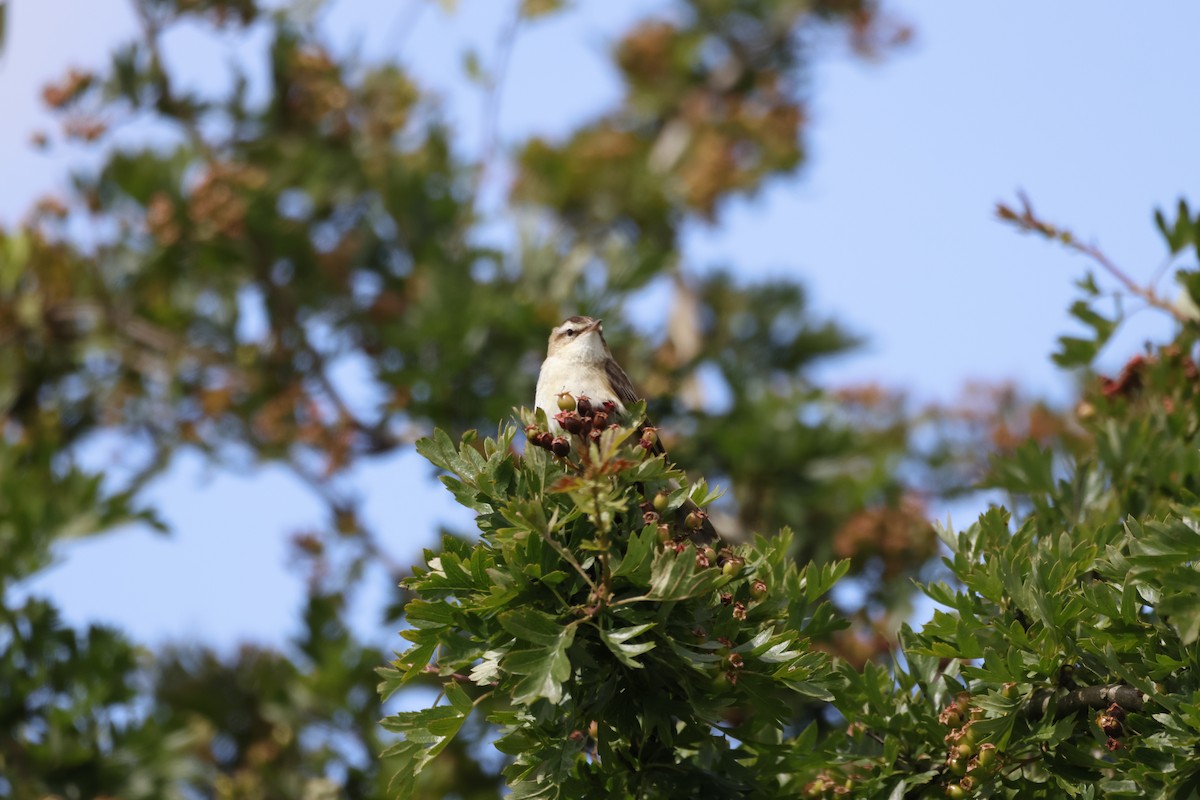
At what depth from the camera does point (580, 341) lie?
233 inches

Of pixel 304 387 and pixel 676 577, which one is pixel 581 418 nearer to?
pixel 676 577

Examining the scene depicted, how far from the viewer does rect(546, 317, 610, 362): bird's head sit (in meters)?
5.75

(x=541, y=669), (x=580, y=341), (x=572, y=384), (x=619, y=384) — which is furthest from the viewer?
(x=580, y=341)

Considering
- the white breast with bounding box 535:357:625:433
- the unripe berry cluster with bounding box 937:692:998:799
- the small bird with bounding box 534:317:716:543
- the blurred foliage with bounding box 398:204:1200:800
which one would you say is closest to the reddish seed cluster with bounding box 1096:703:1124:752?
the blurred foliage with bounding box 398:204:1200:800

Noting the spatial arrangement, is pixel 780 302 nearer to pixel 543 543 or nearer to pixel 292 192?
pixel 292 192

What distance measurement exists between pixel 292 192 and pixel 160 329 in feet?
4.23

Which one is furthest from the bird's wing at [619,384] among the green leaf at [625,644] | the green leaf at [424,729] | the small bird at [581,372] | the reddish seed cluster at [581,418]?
the green leaf at [625,644]

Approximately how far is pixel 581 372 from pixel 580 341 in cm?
58

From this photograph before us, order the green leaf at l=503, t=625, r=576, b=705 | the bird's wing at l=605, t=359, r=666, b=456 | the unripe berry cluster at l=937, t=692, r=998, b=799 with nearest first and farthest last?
the green leaf at l=503, t=625, r=576, b=705
the unripe berry cluster at l=937, t=692, r=998, b=799
the bird's wing at l=605, t=359, r=666, b=456

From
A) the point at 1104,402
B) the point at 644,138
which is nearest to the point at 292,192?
the point at 644,138

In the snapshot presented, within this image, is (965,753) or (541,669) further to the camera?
(965,753)

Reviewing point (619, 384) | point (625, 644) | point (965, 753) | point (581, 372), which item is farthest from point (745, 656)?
point (619, 384)

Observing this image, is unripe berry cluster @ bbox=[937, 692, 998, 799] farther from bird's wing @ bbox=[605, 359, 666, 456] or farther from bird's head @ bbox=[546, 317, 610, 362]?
bird's head @ bbox=[546, 317, 610, 362]

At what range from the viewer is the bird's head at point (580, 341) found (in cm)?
575
